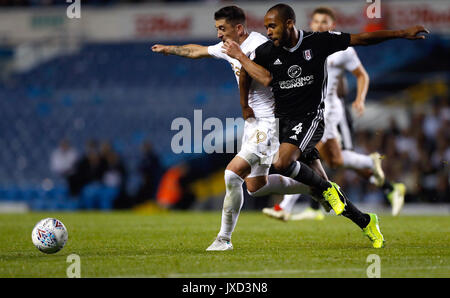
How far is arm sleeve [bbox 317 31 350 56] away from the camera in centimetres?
745

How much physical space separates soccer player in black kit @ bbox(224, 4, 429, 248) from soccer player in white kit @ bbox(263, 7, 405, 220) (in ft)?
9.05

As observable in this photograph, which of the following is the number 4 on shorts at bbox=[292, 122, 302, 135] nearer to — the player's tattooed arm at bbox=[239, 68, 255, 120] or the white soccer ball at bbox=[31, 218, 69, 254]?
the player's tattooed arm at bbox=[239, 68, 255, 120]

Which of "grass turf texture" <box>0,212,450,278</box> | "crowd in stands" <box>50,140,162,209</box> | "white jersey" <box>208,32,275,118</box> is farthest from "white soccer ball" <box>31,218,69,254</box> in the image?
"crowd in stands" <box>50,140,162,209</box>

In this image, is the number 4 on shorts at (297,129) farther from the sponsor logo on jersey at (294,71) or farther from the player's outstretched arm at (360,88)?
the player's outstretched arm at (360,88)

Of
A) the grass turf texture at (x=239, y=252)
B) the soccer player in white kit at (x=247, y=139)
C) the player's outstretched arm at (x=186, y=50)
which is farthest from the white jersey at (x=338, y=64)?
the soccer player in white kit at (x=247, y=139)

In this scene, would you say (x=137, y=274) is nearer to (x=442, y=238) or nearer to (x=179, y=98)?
(x=442, y=238)

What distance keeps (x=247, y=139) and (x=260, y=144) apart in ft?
0.50

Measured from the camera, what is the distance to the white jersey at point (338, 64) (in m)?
10.8

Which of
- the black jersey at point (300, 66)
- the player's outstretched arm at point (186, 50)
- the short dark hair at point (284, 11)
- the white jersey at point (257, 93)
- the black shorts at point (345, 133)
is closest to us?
the short dark hair at point (284, 11)

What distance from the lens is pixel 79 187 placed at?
1847 cm

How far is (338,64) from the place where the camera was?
1089 centimetres

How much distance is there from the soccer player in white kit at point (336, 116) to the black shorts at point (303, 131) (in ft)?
8.79

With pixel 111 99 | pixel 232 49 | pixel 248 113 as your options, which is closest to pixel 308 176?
pixel 248 113
